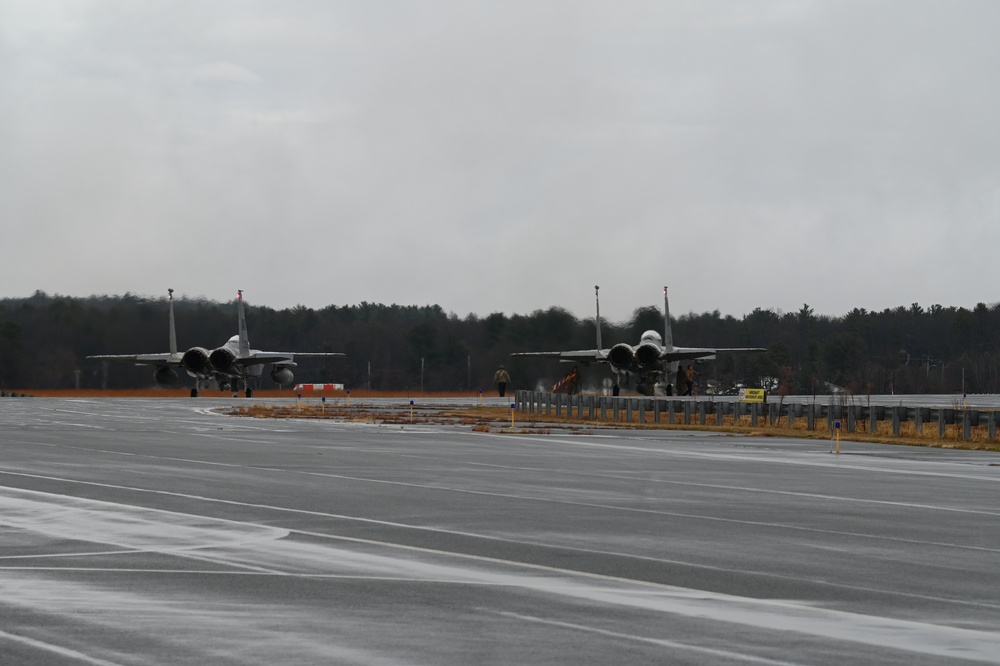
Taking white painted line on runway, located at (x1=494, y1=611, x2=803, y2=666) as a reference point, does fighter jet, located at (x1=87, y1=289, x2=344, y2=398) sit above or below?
above

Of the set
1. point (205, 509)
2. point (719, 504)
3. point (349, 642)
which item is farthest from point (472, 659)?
point (719, 504)

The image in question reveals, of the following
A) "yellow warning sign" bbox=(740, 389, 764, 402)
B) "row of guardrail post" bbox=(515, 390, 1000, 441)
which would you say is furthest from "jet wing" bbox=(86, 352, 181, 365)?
"yellow warning sign" bbox=(740, 389, 764, 402)

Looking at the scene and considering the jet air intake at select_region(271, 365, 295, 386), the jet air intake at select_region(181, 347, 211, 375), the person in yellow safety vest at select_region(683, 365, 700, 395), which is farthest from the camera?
the jet air intake at select_region(271, 365, 295, 386)

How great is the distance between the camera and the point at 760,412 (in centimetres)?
4503

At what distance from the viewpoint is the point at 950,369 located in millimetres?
125000

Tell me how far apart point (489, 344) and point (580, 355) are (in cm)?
1050

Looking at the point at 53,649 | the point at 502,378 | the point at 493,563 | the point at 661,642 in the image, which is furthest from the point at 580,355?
the point at 53,649

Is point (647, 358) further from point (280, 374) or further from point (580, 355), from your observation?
point (280, 374)

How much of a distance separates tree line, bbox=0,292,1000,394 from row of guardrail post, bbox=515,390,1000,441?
790 centimetres

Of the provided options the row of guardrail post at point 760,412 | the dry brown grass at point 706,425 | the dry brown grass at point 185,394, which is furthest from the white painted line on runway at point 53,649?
the dry brown grass at point 185,394

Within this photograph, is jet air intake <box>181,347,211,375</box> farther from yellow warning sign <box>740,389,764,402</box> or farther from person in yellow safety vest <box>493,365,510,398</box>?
yellow warning sign <box>740,389,764,402</box>

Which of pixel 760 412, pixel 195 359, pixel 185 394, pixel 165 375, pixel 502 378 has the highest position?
pixel 195 359

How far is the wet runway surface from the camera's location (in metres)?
8.32

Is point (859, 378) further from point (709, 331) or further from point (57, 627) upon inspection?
point (57, 627)
